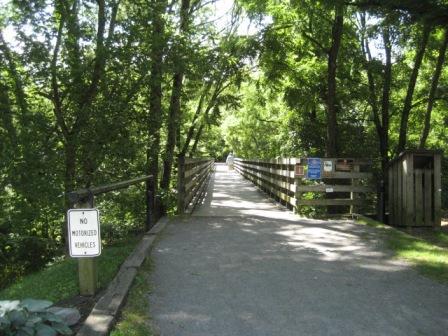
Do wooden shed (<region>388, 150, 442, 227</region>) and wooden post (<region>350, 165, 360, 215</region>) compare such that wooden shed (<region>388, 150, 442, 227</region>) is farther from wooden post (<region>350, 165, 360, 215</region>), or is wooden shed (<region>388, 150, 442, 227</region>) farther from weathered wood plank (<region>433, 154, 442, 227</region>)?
wooden post (<region>350, 165, 360, 215</region>)

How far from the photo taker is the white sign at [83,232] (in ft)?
14.4

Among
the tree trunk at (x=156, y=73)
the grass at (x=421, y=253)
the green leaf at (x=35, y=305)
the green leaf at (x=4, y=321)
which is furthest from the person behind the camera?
the tree trunk at (x=156, y=73)

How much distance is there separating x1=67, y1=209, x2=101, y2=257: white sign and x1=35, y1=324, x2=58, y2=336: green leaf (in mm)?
1214

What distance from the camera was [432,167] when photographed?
9.86m

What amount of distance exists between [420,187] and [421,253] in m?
3.51

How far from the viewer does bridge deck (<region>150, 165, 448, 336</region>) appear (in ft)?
13.3

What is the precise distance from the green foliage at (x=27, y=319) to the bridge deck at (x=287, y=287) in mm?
937

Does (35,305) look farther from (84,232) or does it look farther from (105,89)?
(105,89)

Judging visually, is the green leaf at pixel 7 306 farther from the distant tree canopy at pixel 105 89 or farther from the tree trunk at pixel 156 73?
the tree trunk at pixel 156 73

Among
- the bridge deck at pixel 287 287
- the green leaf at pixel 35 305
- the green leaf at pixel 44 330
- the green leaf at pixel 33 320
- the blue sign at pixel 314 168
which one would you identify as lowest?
the bridge deck at pixel 287 287

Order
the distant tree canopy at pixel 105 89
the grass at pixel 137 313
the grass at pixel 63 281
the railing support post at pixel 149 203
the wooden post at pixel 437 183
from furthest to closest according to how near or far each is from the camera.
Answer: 1. the wooden post at pixel 437 183
2. the railing support post at pixel 149 203
3. the distant tree canopy at pixel 105 89
4. the grass at pixel 63 281
5. the grass at pixel 137 313

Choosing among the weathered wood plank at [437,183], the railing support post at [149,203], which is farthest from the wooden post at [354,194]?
the railing support post at [149,203]

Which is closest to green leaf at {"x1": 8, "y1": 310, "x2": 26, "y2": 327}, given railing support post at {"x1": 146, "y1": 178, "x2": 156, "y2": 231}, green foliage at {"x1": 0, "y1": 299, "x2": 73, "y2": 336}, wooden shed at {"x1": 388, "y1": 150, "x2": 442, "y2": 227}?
green foliage at {"x1": 0, "y1": 299, "x2": 73, "y2": 336}

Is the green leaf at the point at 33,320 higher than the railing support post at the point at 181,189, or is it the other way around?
the railing support post at the point at 181,189
